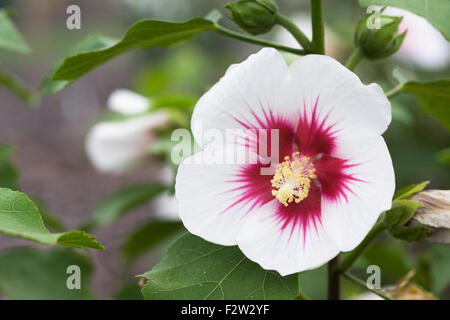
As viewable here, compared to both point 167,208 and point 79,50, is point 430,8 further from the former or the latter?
point 167,208

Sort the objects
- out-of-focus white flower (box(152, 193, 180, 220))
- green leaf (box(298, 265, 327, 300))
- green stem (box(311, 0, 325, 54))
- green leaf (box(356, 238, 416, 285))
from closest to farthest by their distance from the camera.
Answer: green stem (box(311, 0, 325, 54))
green leaf (box(298, 265, 327, 300))
green leaf (box(356, 238, 416, 285))
out-of-focus white flower (box(152, 193, 180, 220))

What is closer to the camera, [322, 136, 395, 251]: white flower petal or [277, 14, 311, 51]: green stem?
[322, 136, 395, 251]: white flower petal

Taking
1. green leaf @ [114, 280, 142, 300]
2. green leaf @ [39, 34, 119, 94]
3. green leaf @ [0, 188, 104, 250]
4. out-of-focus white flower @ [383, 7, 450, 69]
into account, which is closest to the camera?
green leaf @ [0, 188, 104, 250]

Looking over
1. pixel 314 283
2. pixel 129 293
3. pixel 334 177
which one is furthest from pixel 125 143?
pixel 334 177

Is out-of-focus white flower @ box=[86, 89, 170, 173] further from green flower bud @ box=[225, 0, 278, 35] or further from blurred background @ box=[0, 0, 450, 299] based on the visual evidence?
green flower bud @ box=[225, 0, 278, 35]

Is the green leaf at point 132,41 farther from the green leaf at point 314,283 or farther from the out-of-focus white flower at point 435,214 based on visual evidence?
the green leaf at point 314,283

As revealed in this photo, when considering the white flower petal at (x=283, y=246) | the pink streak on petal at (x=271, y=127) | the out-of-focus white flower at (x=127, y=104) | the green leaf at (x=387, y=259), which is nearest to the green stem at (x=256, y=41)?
the pink streak on petal at (x=271, y=127)

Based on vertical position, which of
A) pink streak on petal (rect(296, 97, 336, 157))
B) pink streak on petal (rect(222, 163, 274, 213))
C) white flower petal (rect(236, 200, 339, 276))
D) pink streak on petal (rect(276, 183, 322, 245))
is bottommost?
white flower petal (rect(236, 200, 339, 276))

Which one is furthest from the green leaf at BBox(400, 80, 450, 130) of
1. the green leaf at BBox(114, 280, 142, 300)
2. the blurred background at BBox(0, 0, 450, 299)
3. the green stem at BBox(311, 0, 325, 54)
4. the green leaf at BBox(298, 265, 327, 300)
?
the green leaf at BBox(114, 280, 142, 300)
